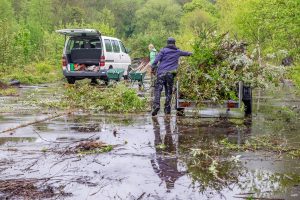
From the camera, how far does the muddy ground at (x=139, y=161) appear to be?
19.1ft

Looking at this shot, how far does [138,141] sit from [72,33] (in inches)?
495

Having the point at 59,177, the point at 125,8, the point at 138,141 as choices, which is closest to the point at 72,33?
the point at 138,141

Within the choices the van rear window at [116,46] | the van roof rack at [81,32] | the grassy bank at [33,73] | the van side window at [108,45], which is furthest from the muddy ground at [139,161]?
the grassy bank at [33,73]

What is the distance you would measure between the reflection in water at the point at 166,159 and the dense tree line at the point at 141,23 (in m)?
4.16

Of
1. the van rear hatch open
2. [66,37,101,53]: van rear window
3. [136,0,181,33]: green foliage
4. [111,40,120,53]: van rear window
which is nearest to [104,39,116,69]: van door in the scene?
the van rear hatch open

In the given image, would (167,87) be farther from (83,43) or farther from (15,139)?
(83,43)

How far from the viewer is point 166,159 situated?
7406 mm

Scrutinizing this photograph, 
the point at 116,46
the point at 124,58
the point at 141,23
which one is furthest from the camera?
the point at 141,23

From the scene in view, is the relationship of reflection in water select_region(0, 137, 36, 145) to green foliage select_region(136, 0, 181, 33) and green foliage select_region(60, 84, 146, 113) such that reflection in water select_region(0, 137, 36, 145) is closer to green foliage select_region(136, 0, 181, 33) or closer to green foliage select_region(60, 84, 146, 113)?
green foliage select_region(60, 84, 146, 113)

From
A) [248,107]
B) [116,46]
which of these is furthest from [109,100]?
[116,46]

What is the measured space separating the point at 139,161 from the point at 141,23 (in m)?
68.0

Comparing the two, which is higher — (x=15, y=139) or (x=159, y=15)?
(x=159, y=15)

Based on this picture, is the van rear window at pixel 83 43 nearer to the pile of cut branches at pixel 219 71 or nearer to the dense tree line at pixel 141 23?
the dense tree line at pixel 141 23

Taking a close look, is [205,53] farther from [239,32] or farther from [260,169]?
[239,32]
